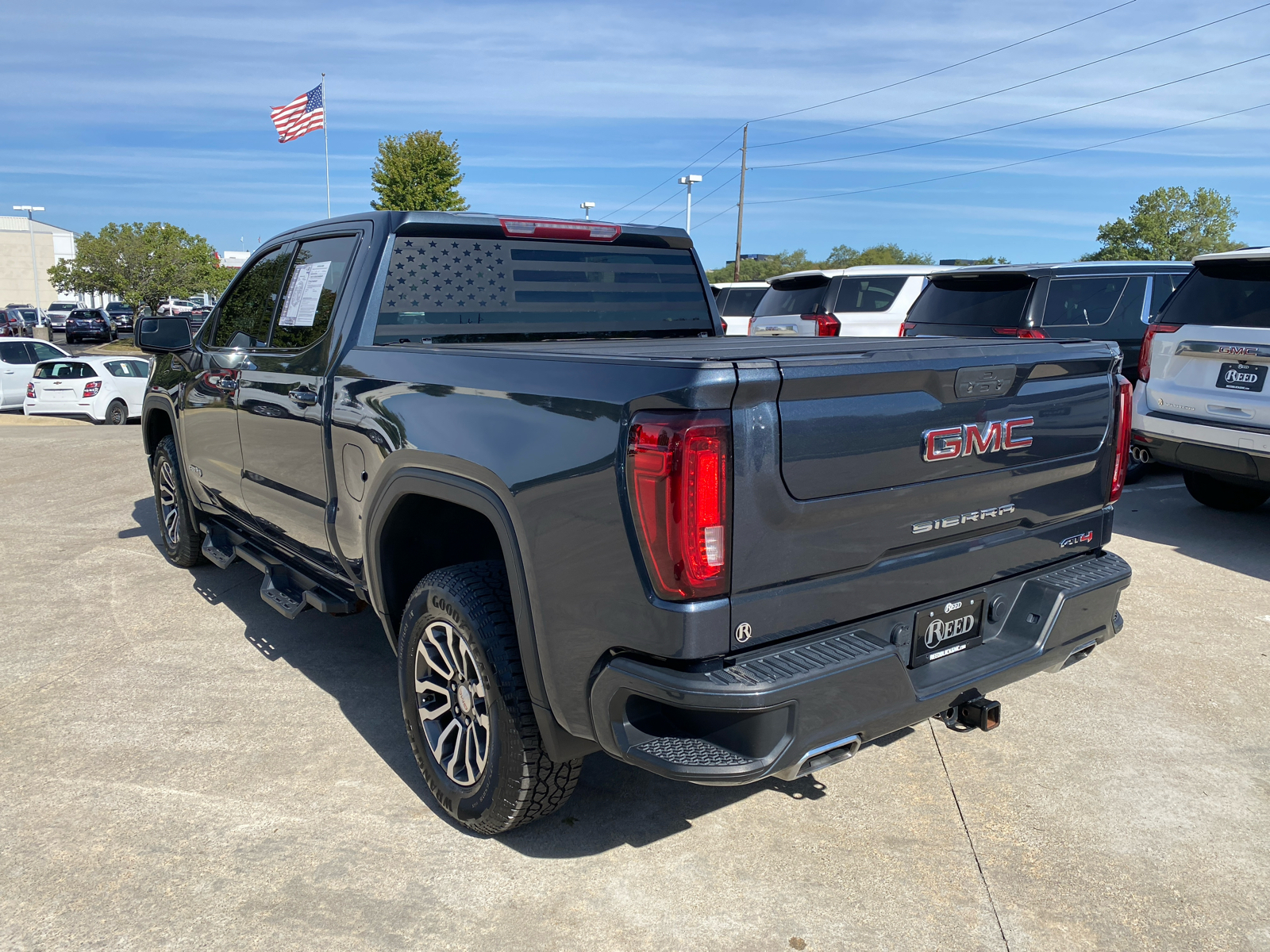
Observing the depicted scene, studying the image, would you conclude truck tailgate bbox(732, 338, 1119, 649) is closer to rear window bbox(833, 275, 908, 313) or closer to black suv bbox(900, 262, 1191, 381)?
black suv bbox(900, 262, 1191, 381)

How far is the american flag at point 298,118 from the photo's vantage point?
27.6m

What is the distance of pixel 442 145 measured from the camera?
37.3 metres

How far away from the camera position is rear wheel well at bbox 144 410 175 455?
19.9 ft

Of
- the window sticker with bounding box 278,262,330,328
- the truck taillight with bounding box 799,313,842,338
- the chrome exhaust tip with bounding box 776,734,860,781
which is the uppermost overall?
the window sticker with bounding box 278,262,330,328

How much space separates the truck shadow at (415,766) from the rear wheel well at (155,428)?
1.23 m

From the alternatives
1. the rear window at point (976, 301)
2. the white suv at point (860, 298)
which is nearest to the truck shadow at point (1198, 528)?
the rear window at point (976, 301)

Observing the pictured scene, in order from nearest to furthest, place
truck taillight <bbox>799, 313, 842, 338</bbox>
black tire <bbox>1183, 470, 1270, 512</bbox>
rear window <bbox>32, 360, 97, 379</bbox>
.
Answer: black tire <bbox>1183, 470, 1270, 512</bbox>
truck taillight <bbox>799, 313, 842, 338</bbox>
rear window <bbox>32, 360, 97, 379</bbox>

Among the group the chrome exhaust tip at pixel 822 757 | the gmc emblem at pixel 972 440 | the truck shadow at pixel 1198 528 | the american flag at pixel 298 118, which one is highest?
the american flag at pixel 298 118

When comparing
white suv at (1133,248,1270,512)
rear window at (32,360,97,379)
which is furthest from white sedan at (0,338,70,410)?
white suv at (1133,248,1270,512)

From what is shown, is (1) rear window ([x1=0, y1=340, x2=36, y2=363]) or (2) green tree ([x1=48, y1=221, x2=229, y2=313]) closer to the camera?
(1) rear window ([x1=0, y1=340, x2=36, y2=363])

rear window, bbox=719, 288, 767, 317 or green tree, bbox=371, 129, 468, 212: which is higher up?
green tree, bbox=371, 129, 468, 212

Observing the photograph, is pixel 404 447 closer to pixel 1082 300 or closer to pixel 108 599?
pixel 108 599

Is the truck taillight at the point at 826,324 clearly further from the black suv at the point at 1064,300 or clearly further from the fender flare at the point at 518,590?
the fender flare at the point at 518,590

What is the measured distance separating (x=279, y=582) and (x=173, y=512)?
219cm
